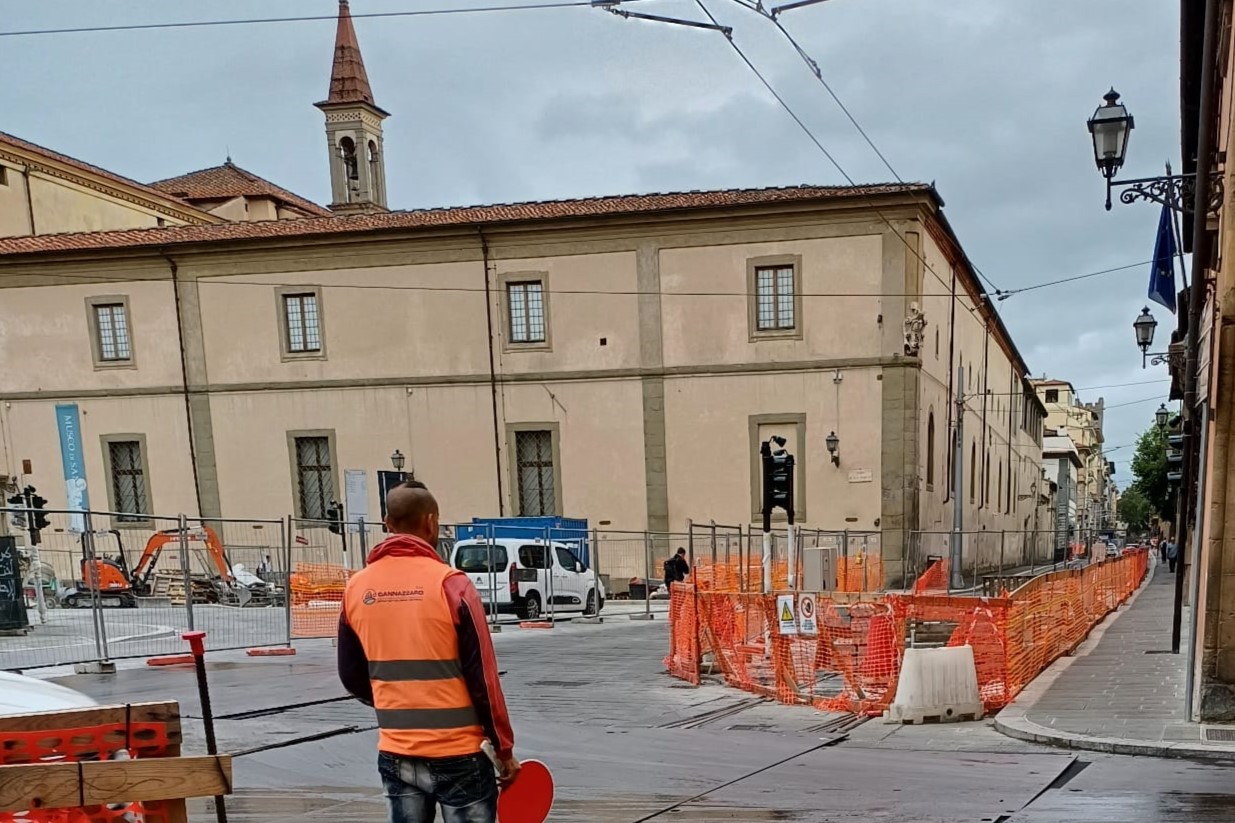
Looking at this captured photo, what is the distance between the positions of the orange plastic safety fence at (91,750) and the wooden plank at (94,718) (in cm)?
2

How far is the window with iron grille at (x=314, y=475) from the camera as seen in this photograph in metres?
33.1

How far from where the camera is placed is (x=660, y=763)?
741cm

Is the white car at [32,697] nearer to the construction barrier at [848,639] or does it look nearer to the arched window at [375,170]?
the construction barrier at [848,639]

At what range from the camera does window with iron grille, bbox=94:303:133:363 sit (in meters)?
33.7

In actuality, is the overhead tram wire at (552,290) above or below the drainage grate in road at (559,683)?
above

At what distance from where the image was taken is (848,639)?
10.2 m

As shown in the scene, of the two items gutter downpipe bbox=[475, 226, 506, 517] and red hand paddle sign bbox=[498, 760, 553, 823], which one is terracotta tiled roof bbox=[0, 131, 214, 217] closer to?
gutter downpipe bbox=[475, 226, 506, 517]

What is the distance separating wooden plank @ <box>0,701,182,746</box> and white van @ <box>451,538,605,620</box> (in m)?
16.6

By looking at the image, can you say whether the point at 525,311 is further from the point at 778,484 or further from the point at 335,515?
the point at 778,484

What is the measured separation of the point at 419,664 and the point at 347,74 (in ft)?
187

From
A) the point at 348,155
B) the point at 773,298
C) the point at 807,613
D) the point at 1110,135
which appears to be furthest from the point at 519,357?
the point at 348,155

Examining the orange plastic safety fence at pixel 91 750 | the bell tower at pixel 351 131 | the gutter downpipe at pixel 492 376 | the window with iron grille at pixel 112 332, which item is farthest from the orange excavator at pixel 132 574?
the bell tower at pixel 351 131

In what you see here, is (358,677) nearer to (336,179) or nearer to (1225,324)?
(1225,324)

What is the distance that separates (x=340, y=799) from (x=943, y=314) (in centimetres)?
3156
